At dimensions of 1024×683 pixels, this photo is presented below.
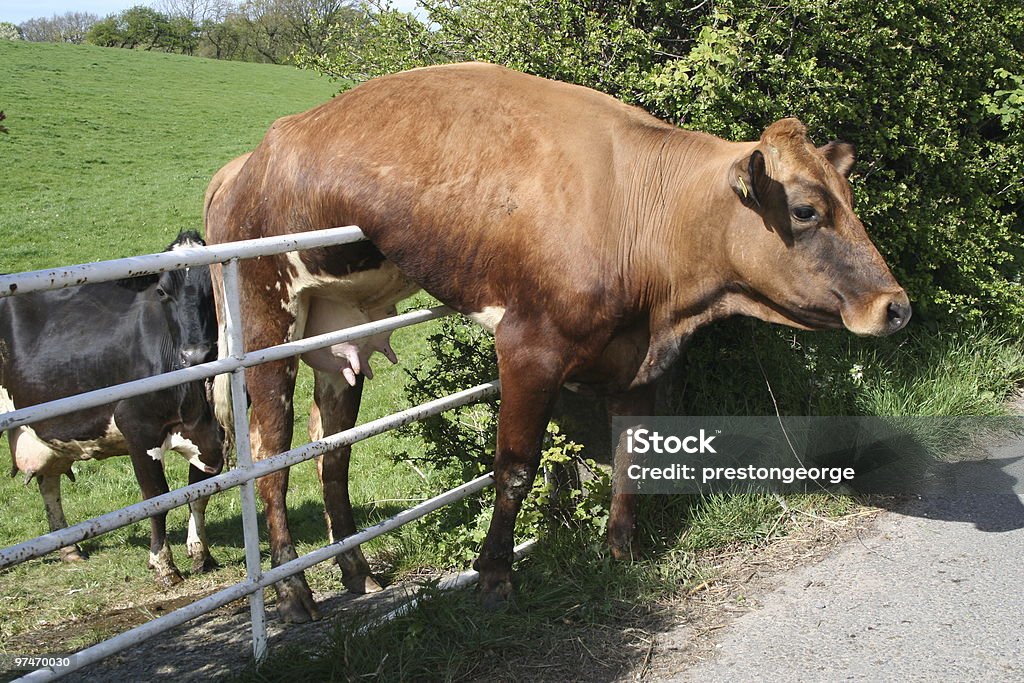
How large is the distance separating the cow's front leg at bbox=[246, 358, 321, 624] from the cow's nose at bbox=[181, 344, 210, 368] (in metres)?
1.76

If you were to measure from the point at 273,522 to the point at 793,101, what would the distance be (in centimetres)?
355

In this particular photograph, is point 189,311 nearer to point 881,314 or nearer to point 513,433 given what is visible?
point 513,433

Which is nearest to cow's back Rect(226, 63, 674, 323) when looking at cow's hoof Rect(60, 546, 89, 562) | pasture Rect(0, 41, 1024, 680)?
pasture Rect(0, 41, 1024, 680)

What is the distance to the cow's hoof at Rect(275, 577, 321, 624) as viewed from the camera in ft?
14.6

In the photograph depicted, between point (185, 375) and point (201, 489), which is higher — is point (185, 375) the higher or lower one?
the higher one

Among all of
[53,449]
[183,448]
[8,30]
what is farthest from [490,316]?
[8,30]

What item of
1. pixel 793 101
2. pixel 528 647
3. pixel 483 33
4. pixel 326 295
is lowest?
pixel 528 647

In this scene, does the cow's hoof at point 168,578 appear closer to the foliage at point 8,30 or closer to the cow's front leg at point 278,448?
the cow's front leg at point 278,448

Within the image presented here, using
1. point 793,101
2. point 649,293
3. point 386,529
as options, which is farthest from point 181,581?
point 793,101

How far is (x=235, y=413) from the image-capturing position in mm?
3664

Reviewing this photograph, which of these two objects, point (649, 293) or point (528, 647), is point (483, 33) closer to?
point (649, 293)

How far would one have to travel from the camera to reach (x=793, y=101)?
5.56 metres

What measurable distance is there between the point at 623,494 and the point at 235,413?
1.89 meters

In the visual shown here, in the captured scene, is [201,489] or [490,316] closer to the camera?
[201,489]
